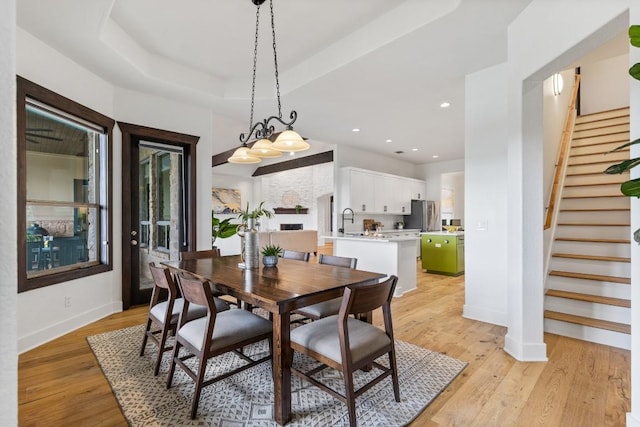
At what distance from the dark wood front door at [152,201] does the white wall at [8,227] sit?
12.3 feet

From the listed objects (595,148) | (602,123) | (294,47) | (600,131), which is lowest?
(595,148)

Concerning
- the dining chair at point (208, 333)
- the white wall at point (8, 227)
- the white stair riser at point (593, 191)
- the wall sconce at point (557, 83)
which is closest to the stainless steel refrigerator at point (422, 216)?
the white stair riser at point (593, 191)

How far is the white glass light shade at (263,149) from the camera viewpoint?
2834 millimetres

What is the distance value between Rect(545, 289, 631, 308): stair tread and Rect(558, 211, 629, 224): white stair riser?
116 cm

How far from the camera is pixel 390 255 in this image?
4.55 m

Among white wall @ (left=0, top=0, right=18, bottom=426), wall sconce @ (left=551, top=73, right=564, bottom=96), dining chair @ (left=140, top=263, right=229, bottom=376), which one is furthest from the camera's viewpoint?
wall sconce @ (left=551, top=73, right=564, bottom=96)

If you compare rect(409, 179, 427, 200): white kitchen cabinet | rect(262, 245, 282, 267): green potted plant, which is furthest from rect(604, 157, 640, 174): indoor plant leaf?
rect(409, 179, 427, 200): white kitchen cabinet

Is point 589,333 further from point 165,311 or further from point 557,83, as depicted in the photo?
point 165,311

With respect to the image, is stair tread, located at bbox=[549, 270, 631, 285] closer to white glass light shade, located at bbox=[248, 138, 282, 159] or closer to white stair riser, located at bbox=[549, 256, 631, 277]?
white stair riser, located at bbox=[549, 256, 631, 277]

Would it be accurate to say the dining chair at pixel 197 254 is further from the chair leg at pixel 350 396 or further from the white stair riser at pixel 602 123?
the white stair riser at pixel 602 123

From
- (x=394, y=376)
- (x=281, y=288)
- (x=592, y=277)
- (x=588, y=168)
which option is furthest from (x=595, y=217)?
(x=281, y=288)

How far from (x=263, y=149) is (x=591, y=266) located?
3641 mm

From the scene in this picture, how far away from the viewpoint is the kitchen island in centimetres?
450

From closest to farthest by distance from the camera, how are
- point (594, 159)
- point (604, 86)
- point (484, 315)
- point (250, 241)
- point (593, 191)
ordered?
point (250, 241) < point (484, 315) < point (593, 191) < point (594, 159) < point (604, 86)
